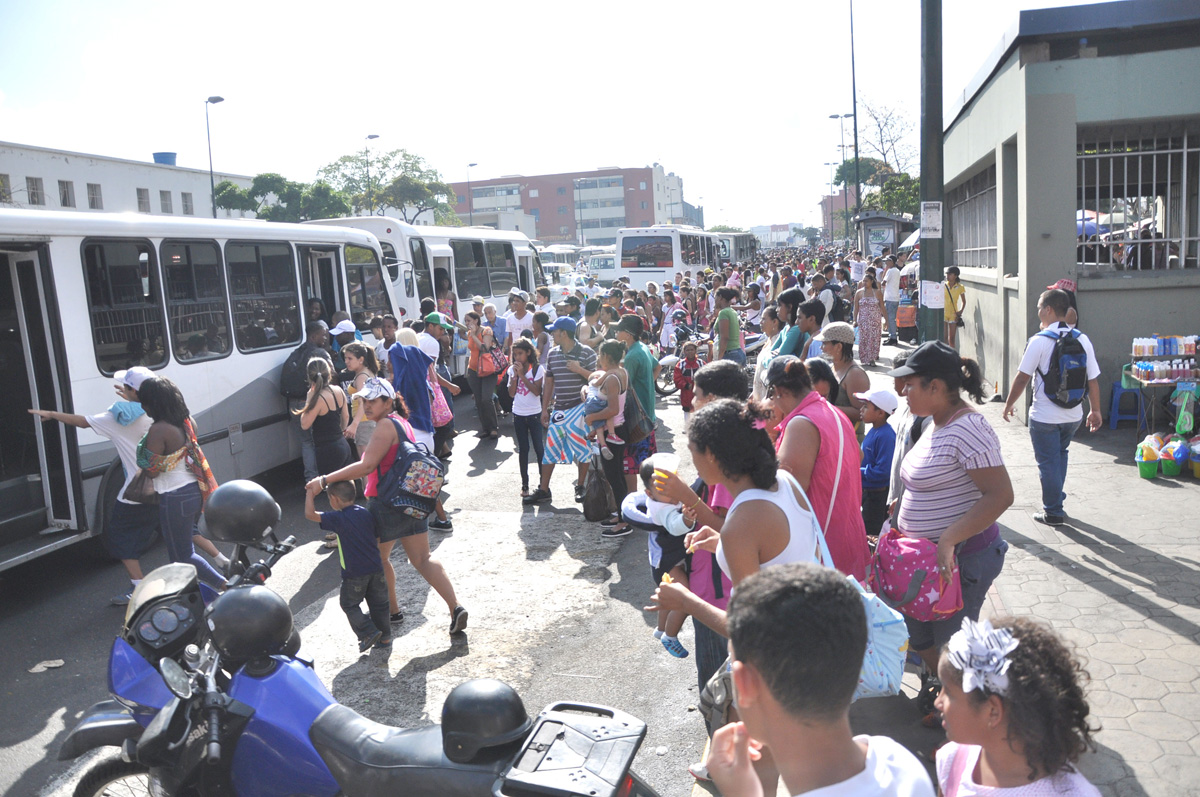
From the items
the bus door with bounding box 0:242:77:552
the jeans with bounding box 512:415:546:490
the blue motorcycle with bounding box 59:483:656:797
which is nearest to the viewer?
the blue motorcycle with bounding box 59:483:656:797

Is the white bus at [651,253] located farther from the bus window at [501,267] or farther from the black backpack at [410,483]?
the black backpack at [410,483]

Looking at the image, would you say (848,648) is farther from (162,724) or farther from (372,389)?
(372,389)

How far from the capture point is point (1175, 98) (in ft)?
32.3

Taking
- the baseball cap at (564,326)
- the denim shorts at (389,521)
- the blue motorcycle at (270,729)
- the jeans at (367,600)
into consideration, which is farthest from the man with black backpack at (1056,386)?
the blue motorcycle at (270,729)

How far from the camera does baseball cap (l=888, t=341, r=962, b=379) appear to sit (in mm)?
3992

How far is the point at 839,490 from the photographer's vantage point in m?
3.79

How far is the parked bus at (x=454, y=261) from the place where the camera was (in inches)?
634

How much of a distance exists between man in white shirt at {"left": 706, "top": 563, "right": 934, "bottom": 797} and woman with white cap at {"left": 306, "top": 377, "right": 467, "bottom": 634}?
13.2ft

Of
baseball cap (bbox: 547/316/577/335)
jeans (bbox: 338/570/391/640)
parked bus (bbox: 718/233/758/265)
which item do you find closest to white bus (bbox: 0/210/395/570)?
jeans (bbox: 338/570/391/640)

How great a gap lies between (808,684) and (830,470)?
2.09m

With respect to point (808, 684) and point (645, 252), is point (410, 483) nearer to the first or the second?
point (808, 684)

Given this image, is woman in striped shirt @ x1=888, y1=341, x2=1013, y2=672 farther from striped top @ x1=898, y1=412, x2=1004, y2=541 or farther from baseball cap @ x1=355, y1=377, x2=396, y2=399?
baseball cap @ x1=355, y1=377, x2=396, y2=399

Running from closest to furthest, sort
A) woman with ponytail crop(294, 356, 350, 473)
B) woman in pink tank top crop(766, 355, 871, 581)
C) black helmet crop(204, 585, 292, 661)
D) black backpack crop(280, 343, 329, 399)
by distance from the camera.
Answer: black helmet crop(204, 585, 292, 661)
woman in pink tank top crop(766, 355, 871, 581)
woman with ponytail crop(294, 356, 350, 473)
black backpack crop(280, 343, 329, 399)

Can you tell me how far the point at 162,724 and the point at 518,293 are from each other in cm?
1152
